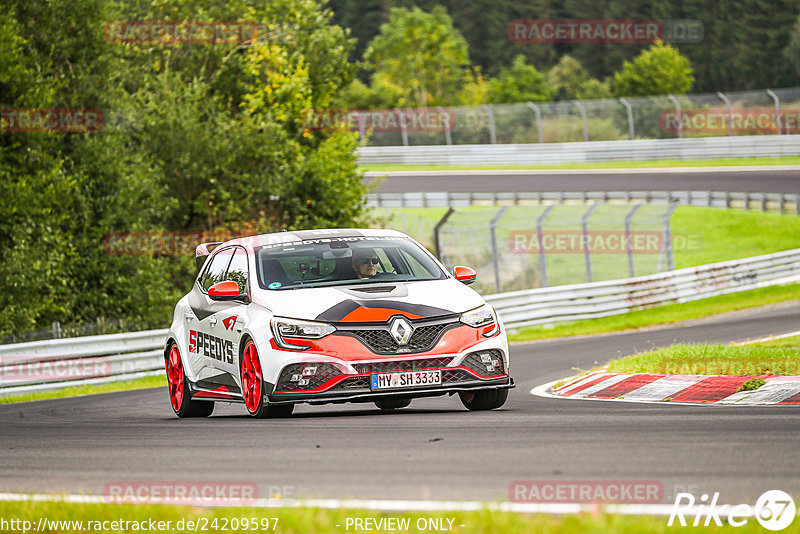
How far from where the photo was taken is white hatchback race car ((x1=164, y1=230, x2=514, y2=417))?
29.6 feet

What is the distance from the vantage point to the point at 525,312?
Result: 977 inches

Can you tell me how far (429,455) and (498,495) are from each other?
129 centimetres

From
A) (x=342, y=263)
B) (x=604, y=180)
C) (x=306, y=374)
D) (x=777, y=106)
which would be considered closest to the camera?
(x=306, y=374)

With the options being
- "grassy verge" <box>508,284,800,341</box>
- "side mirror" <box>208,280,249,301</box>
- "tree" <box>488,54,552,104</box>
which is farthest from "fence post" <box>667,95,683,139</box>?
"side mirror" <box>208,280,249,301</box>

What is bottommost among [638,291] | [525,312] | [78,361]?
[638,291]

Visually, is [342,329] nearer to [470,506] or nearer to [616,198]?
[470,506]

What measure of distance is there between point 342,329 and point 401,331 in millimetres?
470

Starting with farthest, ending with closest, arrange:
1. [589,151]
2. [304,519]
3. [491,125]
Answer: [491,125], [589,151], [304,519]

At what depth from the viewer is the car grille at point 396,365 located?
899 cm

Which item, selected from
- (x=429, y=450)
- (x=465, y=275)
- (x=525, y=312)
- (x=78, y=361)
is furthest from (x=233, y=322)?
(x=525, y=312)

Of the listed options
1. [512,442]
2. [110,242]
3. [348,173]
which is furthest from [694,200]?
[512,442]

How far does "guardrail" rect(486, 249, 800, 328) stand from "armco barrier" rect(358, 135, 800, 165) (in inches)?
748

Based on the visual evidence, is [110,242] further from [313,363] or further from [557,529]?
[557,529]

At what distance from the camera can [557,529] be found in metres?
Result: 4.63
